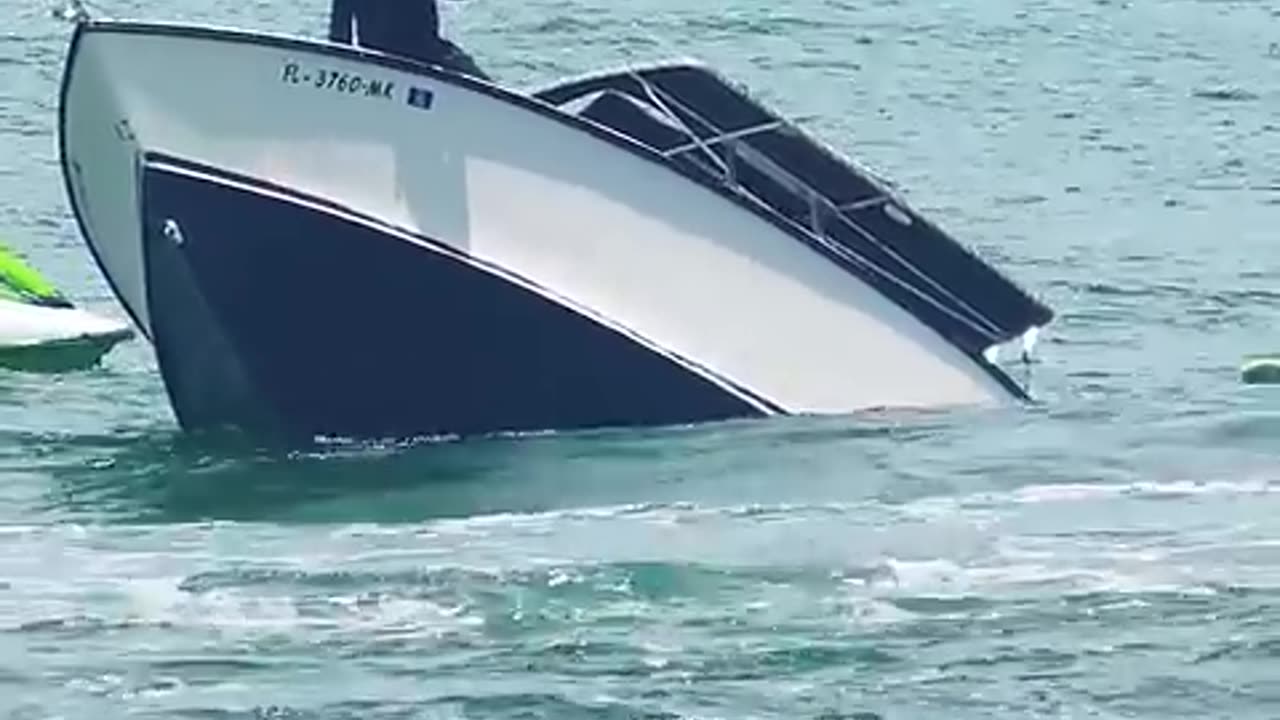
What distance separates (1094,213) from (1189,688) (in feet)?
59.4

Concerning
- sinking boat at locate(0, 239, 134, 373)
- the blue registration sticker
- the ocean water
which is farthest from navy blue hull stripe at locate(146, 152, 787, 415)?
sinking boat at locate(0, 239, 134, 373)

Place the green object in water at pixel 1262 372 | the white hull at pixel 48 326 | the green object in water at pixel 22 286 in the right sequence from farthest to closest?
the green object in water at pixel 22 286, the white hull at pixel 48 326, the green object in water at pixel 1262 372

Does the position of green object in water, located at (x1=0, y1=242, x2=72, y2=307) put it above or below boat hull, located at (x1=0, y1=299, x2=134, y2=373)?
above

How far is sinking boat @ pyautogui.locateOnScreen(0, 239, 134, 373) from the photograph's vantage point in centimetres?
2500

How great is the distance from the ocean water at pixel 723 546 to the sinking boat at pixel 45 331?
0.93 ft

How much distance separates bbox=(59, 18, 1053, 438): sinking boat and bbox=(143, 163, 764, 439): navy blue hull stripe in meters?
0.02

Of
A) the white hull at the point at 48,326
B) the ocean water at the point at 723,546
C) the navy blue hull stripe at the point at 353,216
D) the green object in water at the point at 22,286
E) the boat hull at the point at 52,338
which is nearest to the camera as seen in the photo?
the ocean water at the point at 723,546

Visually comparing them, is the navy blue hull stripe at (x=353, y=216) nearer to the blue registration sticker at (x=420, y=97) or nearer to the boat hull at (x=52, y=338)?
the blue registration sticker at (x=420, y=97)

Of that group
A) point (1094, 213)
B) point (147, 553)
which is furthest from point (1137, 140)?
point (147, 553)

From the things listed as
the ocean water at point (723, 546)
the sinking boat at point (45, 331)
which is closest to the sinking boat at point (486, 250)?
the ocean water at point (723, 546)

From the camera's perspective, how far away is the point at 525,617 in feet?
53.2

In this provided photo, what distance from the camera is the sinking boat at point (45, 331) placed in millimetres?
25000

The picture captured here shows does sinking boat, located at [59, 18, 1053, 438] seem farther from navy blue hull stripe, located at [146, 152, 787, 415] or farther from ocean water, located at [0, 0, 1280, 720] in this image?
ocean water, located at [0, 0, 1280, 720]

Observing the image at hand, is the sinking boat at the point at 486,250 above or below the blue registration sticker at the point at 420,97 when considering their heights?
below
